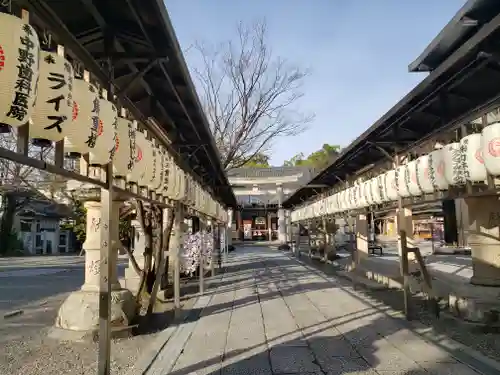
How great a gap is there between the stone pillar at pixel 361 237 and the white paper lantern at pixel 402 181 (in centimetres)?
708

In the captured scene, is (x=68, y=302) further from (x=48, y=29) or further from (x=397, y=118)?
(x=397, y=118)

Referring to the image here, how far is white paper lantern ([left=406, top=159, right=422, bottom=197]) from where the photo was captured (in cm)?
725

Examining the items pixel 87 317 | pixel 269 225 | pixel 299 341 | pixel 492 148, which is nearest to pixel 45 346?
pixel 87 317

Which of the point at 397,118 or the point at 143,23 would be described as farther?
the point at 397,118

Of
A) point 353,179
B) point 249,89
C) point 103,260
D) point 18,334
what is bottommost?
point 18,334

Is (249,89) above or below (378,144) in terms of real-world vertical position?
above

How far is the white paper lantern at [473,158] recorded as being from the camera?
548 cm

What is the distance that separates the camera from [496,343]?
602 centimetres

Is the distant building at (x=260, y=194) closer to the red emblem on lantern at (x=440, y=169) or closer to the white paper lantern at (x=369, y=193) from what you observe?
the white paper lantern at (x=369, y=193)

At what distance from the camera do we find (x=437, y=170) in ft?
21.2

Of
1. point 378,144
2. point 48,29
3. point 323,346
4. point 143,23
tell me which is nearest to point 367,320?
point 323,346

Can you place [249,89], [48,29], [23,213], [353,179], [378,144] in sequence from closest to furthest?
[48,29] → [378,144] → [353,179] → [249,89] → [23,213]

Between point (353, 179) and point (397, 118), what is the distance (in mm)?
6158

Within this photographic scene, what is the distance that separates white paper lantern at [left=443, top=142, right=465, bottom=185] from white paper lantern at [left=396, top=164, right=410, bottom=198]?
4.80ft
